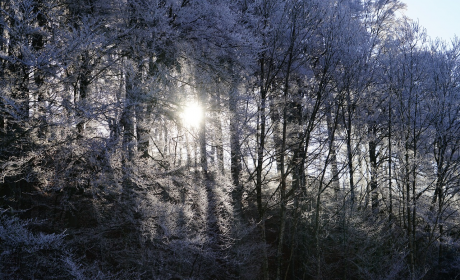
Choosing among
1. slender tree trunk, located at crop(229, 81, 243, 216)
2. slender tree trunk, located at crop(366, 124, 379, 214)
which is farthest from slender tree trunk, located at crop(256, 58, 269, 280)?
slender tree trunk, located at crop(366, 124, 379, 214)

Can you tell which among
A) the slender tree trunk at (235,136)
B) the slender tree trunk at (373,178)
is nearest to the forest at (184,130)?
the slender tree trunk at (235,136)

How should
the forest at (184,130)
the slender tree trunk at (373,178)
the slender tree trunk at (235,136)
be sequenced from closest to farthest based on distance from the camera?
the forest at (184,130) → the slender tree trunk at (235,136) → the slender tree trunk at (373,178)

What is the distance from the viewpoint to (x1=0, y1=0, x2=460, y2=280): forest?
515 cm

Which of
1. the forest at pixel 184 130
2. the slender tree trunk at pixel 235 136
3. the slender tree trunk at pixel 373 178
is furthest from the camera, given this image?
the slender tree trunk at pixel 373 178

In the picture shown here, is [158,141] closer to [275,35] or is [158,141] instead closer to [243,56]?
[243,56]

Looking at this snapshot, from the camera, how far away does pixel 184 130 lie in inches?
311

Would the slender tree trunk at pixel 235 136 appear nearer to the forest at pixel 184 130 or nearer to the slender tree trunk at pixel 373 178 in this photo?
the forest at pixel 184 130

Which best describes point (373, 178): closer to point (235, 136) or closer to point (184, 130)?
point (235, 136)

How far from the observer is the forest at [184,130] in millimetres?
5152

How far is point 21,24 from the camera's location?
4875 millimetres

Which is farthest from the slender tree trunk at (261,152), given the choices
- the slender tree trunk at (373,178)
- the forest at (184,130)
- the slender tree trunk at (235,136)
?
the slender tree trunk at (373,178)

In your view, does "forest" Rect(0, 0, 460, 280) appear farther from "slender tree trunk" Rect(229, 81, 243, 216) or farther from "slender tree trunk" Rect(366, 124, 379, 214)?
"slender tree trunk" Rect(366, 124, 379, 214)

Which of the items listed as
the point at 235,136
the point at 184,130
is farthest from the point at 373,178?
the point at 184,130

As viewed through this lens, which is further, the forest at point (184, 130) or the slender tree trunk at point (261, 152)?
the slender tree trunk at point (261, 152)
